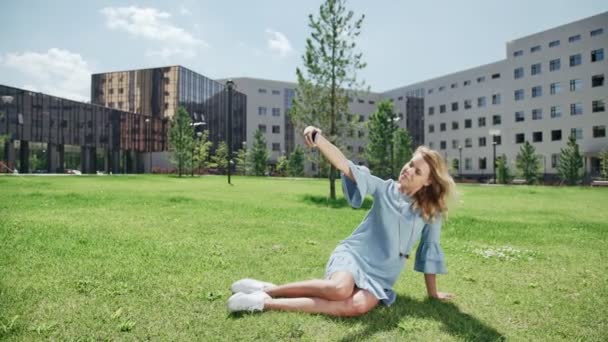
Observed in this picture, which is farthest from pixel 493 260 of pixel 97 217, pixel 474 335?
pixel 97 217

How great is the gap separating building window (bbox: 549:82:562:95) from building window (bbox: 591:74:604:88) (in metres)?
4.49

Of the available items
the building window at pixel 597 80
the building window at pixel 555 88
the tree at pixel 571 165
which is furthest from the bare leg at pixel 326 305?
the building window at pixel 555 88

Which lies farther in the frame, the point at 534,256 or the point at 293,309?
the point at 534,256

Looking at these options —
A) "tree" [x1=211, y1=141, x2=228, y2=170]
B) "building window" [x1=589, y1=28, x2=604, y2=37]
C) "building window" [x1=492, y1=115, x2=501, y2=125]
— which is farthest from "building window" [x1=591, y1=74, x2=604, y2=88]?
"tree" [x1=211, y1=141, x2=228, y2=170]

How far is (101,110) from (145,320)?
77230mm

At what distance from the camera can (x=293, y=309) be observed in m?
4.30

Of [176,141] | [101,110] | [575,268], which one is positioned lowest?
[575,268]

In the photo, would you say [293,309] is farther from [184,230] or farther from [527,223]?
[527,223]

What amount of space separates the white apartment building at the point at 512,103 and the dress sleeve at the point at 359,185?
49056 mm

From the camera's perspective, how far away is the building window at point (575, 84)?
5881cm

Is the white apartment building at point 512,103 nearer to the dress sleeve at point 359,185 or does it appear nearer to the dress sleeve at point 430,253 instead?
the dress sleeve at point 430,253

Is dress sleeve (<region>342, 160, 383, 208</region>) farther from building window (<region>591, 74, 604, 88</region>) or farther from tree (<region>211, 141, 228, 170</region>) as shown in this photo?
building window (<region>591, 74, 604, 88</region>)

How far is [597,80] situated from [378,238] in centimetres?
6769

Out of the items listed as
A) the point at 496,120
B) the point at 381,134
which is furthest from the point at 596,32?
the point at 381,134
